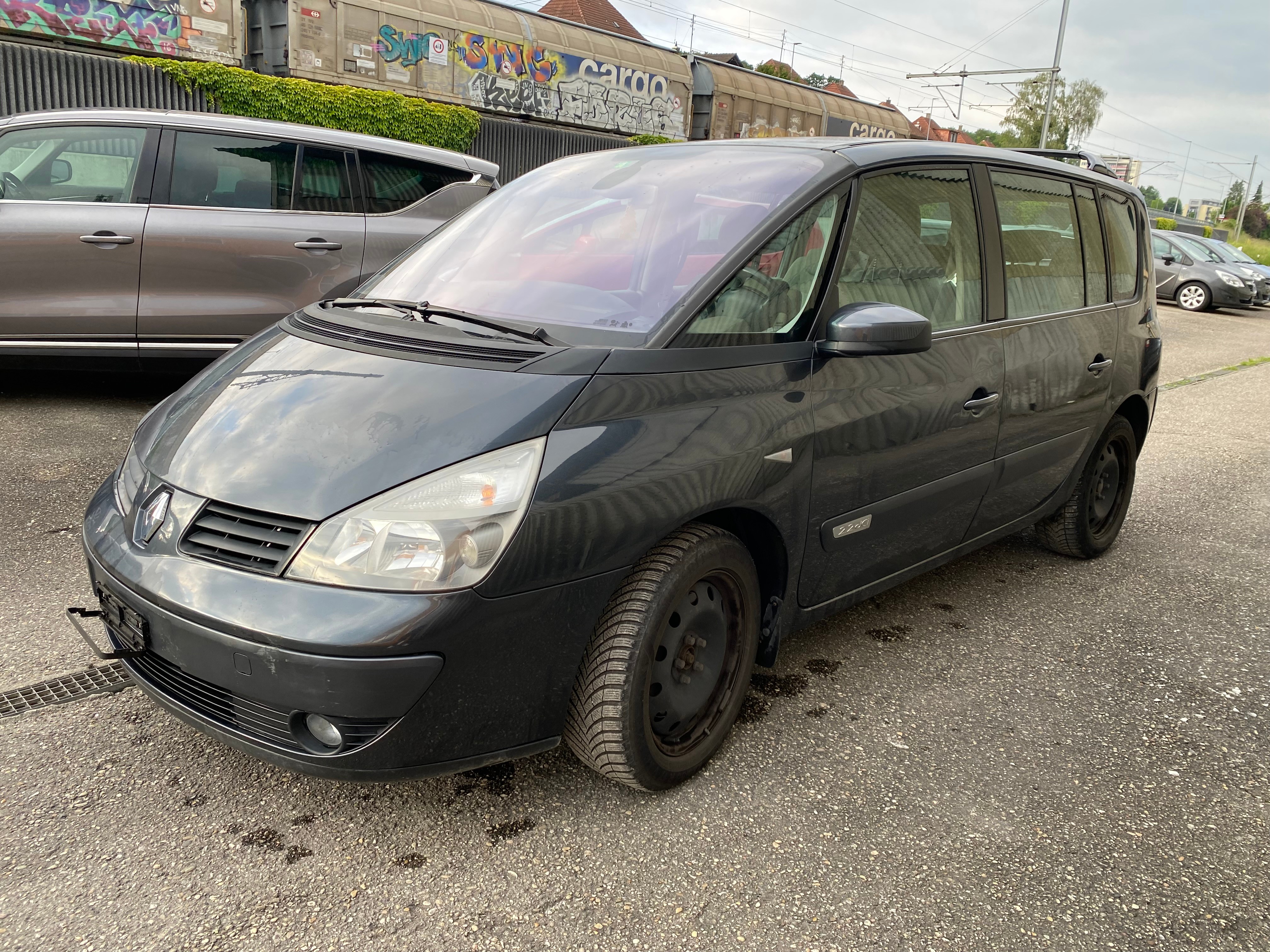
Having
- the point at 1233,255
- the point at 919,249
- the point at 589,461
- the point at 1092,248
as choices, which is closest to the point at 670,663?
the point at 589,461

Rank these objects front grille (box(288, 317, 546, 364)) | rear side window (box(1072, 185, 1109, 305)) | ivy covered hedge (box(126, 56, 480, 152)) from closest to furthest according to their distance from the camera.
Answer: front grille (box(288, 317, 546, 364)) → rear side window (box(1072, 185, 1109, 305)) → ivy covered hedge (box(126, 56, 480, 152))

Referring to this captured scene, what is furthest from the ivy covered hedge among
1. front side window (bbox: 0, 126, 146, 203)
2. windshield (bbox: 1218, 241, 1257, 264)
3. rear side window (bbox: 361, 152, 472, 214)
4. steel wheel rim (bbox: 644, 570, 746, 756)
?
windshield (bbox: 1218, 241, 1257, 264)

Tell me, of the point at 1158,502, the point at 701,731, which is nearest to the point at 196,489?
the point at 701,731

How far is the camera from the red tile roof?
4803 centimetres

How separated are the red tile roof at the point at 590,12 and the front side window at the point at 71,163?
147 feet

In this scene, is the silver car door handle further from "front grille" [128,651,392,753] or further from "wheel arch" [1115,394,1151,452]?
"front grille" [128,651,392,753]

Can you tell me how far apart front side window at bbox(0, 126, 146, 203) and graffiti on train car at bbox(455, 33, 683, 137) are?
1548 cm

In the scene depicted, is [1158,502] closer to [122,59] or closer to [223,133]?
[223,133]

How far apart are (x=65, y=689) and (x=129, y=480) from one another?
0.77 m

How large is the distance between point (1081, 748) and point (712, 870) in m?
1.31

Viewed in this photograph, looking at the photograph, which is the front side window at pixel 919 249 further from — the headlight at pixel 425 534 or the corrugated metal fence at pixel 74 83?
the corrugated metal fence at pixel 74 83

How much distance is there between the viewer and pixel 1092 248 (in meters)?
4.09

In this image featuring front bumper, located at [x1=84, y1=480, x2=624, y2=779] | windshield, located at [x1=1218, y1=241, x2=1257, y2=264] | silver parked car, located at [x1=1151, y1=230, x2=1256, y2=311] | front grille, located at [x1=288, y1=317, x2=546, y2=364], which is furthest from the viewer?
windshield, located at [x1=1218, y1=241, x2=1257, y2=264]

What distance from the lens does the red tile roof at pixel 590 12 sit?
48031 mm
